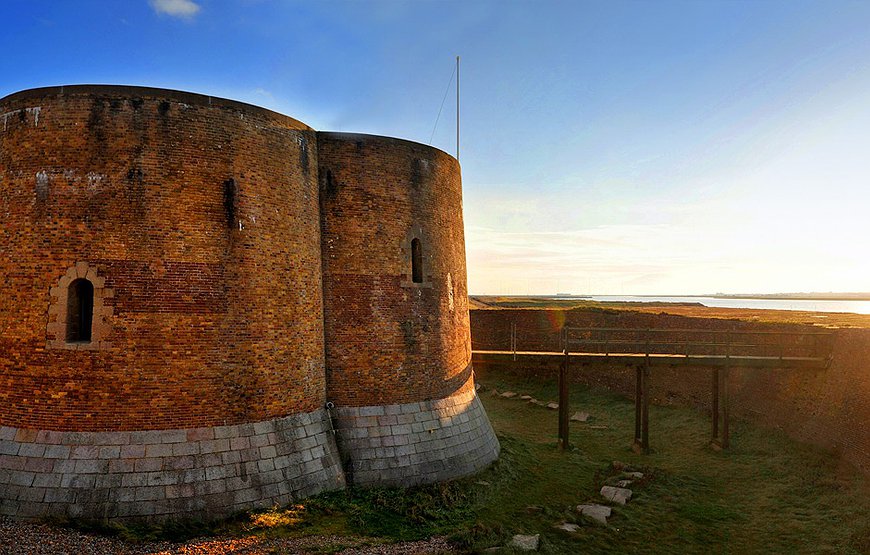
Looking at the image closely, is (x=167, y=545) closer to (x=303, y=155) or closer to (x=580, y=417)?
(x=303, y=155)

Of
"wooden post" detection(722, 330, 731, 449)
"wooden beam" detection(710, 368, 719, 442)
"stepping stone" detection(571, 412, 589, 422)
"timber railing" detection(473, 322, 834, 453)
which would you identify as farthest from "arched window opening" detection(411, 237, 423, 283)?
"stepping stone" detection(571, 412, 589, 422)

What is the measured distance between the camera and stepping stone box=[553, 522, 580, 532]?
10363mm

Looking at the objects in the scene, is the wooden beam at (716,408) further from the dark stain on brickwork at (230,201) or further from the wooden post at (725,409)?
the dark stain on brickwork at (230,201)

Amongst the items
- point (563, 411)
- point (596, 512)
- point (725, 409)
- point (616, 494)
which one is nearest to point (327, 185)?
point (596, 512)

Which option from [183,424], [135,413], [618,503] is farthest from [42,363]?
[618,503]

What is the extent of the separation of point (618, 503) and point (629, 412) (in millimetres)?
10248

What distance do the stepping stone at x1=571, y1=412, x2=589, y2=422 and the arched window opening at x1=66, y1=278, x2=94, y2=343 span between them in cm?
1738

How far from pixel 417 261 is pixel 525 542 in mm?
6892

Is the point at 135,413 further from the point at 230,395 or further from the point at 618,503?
the point at 618,503

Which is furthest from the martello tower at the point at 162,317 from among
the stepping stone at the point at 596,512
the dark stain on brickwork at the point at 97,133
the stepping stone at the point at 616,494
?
the stepping stone at the point at 616,494

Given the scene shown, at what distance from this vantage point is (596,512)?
11.4 metres

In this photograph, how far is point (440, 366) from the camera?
13.5m

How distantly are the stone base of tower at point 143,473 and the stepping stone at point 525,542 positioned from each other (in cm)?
407

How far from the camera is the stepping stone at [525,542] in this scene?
926cm
